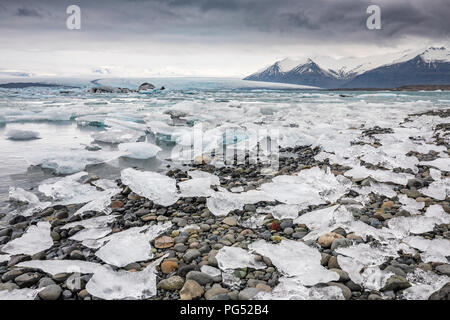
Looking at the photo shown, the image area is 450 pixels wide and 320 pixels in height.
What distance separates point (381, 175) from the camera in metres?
3.16

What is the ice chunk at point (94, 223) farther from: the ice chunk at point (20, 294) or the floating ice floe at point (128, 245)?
the ice chunk at point (20, 294)

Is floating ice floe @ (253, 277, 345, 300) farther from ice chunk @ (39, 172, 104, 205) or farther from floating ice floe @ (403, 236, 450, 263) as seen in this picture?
ice chunk @ (39, 172, 104, 205)

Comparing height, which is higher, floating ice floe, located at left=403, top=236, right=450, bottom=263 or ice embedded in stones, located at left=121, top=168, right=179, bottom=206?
ice embedded in stones, located at left=121, top=168, right=179, bottom=206

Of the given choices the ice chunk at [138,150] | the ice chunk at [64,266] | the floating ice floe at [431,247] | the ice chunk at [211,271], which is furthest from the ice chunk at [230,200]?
the ice chunk at [138,150]

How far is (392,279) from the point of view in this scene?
4.87 feet

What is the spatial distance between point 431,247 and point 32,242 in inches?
Answer: 104

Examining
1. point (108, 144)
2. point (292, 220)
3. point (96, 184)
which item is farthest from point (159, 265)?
point (108, 144)

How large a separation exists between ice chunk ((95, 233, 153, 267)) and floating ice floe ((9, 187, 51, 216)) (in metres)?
1.09

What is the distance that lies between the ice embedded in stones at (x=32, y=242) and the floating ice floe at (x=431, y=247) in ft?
7.93

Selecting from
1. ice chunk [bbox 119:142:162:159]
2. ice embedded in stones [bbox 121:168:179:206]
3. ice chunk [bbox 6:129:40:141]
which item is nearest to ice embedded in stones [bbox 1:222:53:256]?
ice embedded in stones [bbox 121:168:179:206]

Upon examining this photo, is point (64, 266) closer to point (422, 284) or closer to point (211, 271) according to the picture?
point (211, 271)

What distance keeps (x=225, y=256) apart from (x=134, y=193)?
148 cm

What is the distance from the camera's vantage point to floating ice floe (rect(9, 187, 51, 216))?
2.54 meters
